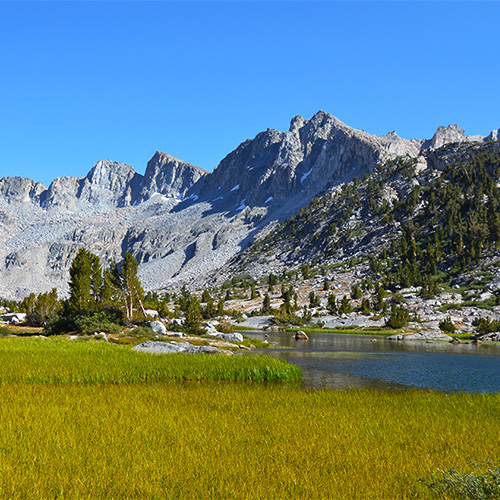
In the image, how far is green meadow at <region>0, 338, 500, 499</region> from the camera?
20.0 feet

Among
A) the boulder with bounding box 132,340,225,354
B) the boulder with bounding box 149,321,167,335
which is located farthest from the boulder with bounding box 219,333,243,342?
the boulder with bounding box 132,340,225,354

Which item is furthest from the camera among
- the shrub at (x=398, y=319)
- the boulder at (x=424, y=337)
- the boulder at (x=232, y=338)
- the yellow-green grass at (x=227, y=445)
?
the shrub at (x=398, y=319)

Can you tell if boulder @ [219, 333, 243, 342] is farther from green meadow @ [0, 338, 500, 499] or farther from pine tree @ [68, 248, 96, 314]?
green meadow @ [0, 338, 500, 499]

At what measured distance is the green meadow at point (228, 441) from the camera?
6.10 meters

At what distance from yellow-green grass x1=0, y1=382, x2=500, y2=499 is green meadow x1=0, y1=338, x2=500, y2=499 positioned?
3 centimetres

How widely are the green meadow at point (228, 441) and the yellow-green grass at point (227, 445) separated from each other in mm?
31

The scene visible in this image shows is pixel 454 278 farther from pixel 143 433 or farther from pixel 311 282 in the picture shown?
pixel 143 433

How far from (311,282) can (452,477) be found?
449 feet

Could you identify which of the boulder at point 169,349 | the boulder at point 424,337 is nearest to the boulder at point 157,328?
the boulder at point 169,349

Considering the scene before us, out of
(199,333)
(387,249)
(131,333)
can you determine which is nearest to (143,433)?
(131,333)

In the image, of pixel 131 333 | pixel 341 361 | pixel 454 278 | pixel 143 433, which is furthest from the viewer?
pixel 454 278

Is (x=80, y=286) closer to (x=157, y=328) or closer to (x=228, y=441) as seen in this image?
(x=157, y=328)

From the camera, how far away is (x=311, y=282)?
464 feet

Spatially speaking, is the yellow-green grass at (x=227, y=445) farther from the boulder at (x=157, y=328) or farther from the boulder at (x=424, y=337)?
the boulder at (x=424, y=337)
